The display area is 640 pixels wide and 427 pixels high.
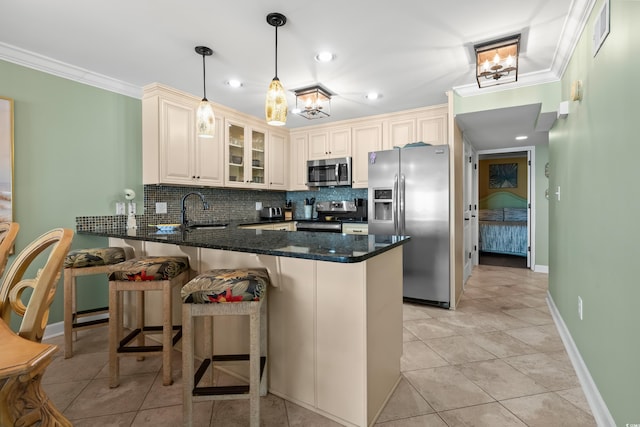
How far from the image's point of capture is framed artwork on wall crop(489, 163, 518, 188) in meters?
6.91

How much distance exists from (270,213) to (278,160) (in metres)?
0.83

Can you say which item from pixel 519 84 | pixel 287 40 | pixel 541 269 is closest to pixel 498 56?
pixel 519 84

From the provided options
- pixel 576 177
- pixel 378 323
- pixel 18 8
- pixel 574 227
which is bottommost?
pixel 378 323

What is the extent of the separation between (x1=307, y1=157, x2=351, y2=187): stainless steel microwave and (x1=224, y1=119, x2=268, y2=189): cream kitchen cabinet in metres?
0.71

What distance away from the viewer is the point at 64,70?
2.71 m

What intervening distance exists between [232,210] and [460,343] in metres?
3.29

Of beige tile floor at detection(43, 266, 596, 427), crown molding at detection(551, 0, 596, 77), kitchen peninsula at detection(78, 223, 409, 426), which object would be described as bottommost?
beige tile floor at detection(43, 266, 596, 427)

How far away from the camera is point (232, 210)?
441cm

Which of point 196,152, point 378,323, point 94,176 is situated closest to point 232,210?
point 196,152

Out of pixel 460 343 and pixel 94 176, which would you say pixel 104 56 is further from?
pixel 460 343

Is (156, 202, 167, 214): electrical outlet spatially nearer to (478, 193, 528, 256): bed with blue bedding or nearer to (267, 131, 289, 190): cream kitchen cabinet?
(267, 131, 289, 190): cream kitchen cabinet

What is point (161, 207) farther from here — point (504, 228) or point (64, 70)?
point (504, 228)

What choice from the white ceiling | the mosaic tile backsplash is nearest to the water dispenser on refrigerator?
the mosaic tile backsplash

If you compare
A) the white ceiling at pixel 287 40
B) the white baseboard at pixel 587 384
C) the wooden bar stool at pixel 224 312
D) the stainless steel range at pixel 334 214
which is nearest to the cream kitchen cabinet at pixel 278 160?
the stainless steel range at pixel 334 214
